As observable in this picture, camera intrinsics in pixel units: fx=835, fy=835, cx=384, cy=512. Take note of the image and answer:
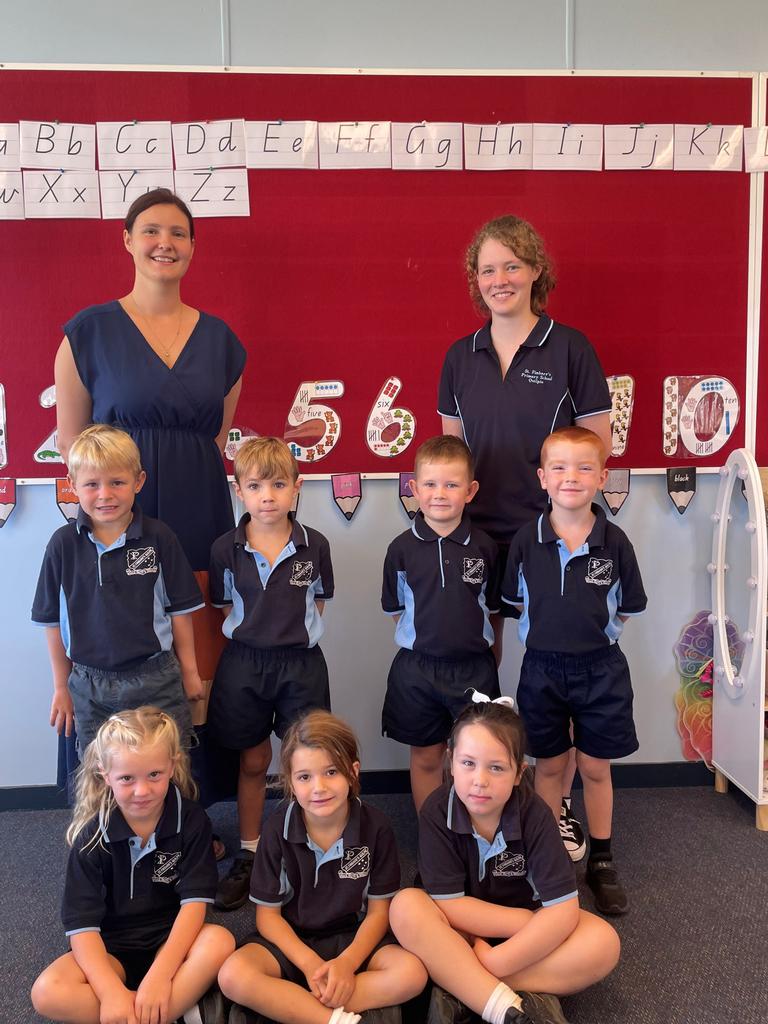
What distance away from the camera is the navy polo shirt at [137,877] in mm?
1649

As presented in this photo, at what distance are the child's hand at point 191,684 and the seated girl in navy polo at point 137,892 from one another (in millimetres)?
263

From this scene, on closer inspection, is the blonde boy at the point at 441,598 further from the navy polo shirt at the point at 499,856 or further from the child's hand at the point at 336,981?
the child's hand at the point at 336,981

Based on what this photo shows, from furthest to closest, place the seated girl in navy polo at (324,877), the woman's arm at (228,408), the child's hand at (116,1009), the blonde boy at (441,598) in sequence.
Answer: the woman's arm at (228,408), the blonde boy at (441,598), the seated girl in navy polo at (324,877), the child's hand at (116,1009)

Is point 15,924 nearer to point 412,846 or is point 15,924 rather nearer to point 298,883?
point 298,883

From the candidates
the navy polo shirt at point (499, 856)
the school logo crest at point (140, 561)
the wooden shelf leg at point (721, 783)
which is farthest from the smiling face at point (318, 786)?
the wooden shelf leg at point (721, 783)

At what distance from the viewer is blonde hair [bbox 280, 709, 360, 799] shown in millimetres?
1707

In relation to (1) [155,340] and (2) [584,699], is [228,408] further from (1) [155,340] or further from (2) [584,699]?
(2) [584,699]

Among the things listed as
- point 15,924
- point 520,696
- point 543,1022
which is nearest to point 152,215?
point 520,696

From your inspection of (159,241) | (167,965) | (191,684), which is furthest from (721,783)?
(159,241)

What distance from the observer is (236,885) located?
2.09m

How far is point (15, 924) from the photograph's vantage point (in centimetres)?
200

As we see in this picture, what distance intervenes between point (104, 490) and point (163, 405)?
0.99 feet

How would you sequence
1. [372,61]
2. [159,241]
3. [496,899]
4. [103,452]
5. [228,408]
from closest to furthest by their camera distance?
[496,899] → [103,452] → [159,241] → [228,408] → [372,61]

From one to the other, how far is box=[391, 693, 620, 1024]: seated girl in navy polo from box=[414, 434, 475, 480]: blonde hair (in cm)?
60
